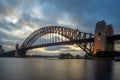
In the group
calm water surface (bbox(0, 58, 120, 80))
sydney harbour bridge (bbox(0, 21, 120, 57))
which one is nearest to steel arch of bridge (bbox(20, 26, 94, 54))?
sydney harbour bridge (bbox(0, 21, 120, 57))

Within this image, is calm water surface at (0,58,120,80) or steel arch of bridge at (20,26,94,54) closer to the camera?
calm water surface at (0,58,120,80)

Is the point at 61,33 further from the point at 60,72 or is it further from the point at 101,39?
the point at 60,72

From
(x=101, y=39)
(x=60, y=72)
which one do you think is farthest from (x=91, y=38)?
(x=60, y=72)

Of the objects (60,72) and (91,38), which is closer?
(60,72)

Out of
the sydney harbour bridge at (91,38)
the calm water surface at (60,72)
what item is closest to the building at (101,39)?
the sydney harbour bridge at (91,38)

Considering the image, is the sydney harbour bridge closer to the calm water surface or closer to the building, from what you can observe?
the building

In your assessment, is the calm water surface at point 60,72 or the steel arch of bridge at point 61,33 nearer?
the calm water surface at point 60,72

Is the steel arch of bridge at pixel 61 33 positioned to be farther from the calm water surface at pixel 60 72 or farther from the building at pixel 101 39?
the calm water surface at pixel 60 72

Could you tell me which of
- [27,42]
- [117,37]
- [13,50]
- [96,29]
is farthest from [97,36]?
[13,50]

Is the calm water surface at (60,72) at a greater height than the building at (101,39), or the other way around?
the building at (101,39)

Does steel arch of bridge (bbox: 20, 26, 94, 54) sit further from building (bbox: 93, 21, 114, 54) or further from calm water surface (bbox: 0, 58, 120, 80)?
calm water surface (bbox: 0, 58, 120, 80)

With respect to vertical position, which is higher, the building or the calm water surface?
the building

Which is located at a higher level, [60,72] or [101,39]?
[101,39]
